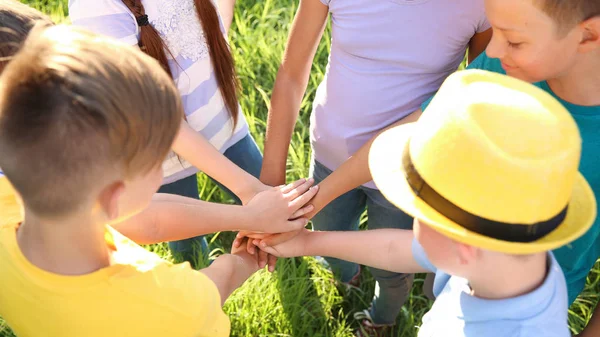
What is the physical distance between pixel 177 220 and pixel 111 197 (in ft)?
1.98

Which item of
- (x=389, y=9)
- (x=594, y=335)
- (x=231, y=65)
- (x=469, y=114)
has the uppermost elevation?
(x=469, y=114)

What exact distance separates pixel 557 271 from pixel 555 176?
27cm

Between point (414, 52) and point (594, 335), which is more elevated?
point (414, 52)

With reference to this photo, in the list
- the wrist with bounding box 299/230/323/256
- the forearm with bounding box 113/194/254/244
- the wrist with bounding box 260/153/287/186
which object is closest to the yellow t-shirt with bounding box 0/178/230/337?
the forearm with bounding box 113/194/254/244

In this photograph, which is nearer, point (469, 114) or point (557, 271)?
point (469, 114)

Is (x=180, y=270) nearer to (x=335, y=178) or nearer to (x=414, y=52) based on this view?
(x=335, y=178)

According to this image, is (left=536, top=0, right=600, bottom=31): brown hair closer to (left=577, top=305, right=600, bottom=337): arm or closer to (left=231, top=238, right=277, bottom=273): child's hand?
(left=577, top=305, right=600, bottom=337): arm

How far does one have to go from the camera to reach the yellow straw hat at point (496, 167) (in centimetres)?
82

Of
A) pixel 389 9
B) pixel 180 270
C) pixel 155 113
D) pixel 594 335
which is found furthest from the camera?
pixel 389 9

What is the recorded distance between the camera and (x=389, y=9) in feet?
5.09

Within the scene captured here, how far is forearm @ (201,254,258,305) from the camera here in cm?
134

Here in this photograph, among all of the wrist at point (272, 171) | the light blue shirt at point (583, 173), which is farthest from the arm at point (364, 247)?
the light blue shirt at point (583, 173)

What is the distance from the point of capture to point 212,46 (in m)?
1.83

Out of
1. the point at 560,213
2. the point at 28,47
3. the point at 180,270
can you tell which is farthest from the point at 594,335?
the point at 28,47
